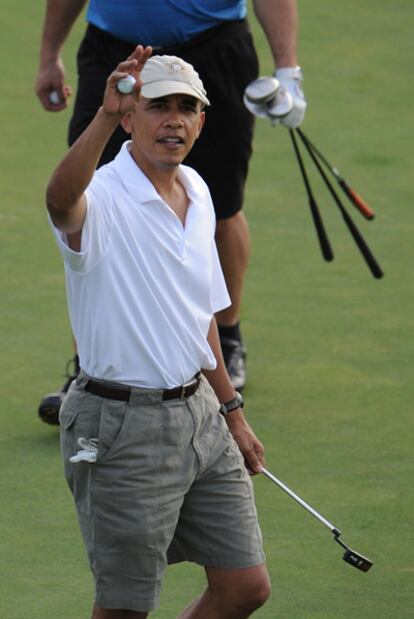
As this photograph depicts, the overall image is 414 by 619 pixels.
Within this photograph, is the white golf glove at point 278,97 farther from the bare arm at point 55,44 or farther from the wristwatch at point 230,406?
the wristwatch at point 230,406

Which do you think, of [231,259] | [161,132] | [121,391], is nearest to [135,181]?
[161,132]

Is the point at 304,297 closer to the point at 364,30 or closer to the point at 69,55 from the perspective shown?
the point at 69,55

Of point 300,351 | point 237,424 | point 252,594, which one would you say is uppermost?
point 237,424

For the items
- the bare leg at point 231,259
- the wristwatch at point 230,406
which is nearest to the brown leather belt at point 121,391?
the wristwatch at point 230,406

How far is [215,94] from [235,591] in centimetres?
262

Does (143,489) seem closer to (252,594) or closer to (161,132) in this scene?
(252,594)

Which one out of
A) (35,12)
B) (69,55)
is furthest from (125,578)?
(35,12)

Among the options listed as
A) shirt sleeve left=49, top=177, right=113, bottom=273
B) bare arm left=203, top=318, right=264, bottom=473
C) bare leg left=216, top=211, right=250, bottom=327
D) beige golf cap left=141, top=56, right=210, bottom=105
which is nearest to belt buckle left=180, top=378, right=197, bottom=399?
bare arm left=203, top=318, right=264, bottom=473

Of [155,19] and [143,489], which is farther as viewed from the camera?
[155,19]

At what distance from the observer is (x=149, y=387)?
12.4 feet

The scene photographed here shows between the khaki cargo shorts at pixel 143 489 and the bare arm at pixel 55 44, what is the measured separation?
2669 mm

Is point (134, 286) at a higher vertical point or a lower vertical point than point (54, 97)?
higher

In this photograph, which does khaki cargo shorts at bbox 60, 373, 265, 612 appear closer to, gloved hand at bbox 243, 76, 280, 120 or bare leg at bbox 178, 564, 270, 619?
bare leg at bbox 178, 564, 270, 619

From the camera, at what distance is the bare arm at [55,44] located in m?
6.22
